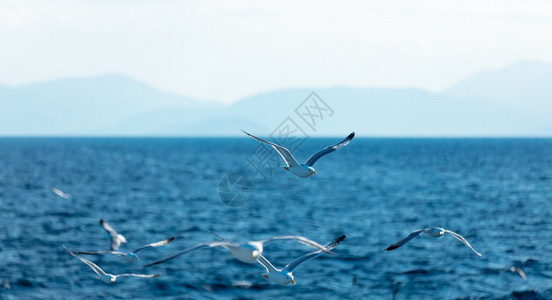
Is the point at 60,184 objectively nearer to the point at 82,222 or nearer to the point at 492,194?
the point at 82,222

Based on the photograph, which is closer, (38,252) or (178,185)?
(38,252)

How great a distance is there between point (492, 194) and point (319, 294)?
54.7 m

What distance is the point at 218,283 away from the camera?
31.2 m

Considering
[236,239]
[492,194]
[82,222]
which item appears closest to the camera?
[236,239]

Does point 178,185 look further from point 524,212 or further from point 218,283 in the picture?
point 218,283

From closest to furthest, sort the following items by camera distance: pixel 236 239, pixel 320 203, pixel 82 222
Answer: pixel 236 239 < pixel 82 222 < pixel 320 203

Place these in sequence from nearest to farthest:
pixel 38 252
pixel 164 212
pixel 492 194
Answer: pixel 38 252 → pixel 164 212 → pixel 492 194

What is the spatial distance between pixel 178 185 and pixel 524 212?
165 feet

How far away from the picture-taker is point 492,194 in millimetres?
77812

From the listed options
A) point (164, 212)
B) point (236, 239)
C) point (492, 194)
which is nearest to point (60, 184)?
point (164, 212)

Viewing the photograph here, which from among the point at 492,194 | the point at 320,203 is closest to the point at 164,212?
the point at 320,203

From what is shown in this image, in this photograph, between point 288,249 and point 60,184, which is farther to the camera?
point 60,184

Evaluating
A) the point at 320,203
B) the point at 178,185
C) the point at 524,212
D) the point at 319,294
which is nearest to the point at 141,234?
the point at 319,294

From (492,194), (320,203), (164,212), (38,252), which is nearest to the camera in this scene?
(38,252)
